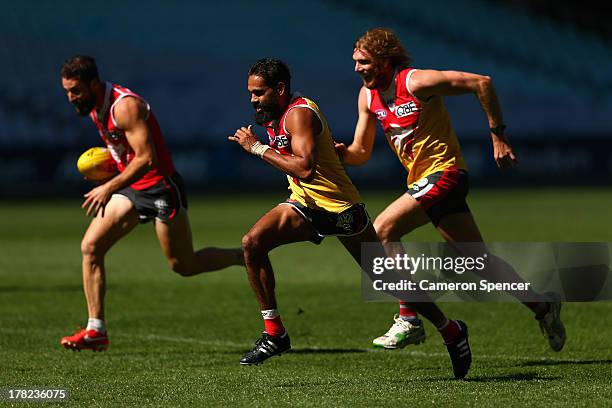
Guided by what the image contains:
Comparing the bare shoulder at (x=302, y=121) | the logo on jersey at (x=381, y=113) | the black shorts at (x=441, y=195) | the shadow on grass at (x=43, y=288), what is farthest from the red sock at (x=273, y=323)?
the shadow on grass at (x=43, y=288)

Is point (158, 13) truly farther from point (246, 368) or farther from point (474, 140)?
point (246, 368)

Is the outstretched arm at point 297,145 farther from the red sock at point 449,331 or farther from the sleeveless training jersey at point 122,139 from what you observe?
the sleeveless training jersey at point 122,139

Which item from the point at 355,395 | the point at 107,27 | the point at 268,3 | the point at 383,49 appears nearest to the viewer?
the point at 355,395

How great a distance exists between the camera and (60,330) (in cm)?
1116

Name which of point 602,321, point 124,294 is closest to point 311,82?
point 124,294

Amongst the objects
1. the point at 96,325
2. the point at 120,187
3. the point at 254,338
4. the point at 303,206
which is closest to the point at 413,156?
the point at 303,206

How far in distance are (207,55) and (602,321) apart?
34.3 m

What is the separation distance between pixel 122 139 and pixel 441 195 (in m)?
2.62

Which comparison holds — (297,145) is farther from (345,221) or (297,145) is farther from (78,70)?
(78,70)

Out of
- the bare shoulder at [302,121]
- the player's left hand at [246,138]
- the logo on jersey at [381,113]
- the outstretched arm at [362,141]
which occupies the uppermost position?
the bare shoulder at [302,121]

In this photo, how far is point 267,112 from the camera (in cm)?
801

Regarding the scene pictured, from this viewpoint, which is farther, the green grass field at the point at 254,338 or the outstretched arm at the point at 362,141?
the outstretched arm at the point at 362,141

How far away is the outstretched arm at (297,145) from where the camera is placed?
25.1ft
